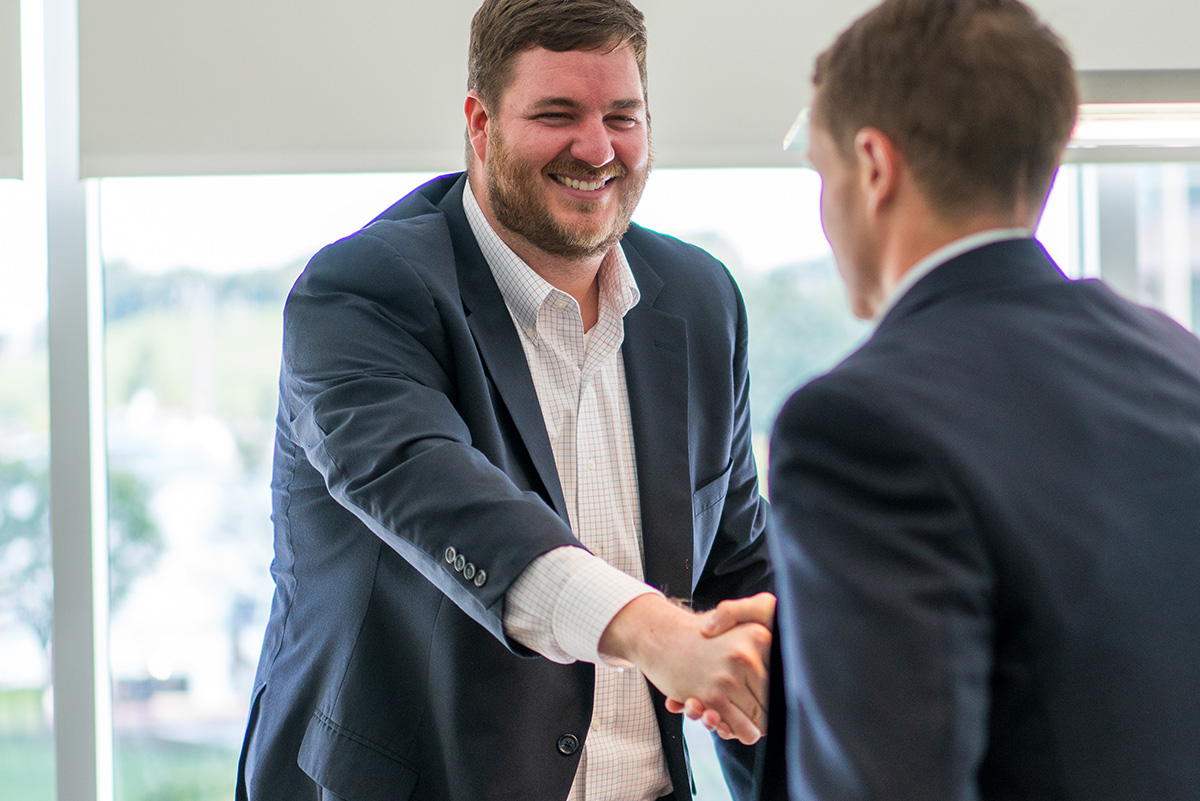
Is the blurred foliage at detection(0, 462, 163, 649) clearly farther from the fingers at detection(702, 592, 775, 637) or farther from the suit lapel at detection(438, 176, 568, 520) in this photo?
the fingers at detection(702, 592, 775, 637)

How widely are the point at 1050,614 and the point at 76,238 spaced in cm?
248

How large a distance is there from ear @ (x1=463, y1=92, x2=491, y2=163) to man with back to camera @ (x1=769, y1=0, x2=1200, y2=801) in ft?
3.73

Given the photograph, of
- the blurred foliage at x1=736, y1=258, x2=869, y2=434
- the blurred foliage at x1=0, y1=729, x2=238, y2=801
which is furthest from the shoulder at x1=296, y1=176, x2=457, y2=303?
the blurred foliage at x1=0, y1=729, x2=238, y2=801

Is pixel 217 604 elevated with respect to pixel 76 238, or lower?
lower

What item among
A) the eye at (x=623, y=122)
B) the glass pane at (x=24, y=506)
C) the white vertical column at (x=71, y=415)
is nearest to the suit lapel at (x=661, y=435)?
the eye at (x=623, y=122)

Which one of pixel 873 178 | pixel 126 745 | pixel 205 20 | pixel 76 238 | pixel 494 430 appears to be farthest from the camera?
pixel 126 745

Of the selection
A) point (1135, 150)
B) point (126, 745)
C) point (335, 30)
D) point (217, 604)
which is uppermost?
point (335, 30)

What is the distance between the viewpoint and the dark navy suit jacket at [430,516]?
139cm

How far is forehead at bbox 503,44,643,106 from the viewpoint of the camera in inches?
73.9

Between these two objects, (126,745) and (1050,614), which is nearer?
(1050,614)

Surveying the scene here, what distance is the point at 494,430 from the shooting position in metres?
1.63

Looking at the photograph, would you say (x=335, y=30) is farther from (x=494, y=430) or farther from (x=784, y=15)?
(x=494, y=430)

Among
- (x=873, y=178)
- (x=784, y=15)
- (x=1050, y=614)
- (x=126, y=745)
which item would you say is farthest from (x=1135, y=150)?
(x=126, y=745)

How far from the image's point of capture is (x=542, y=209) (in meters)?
1.86
